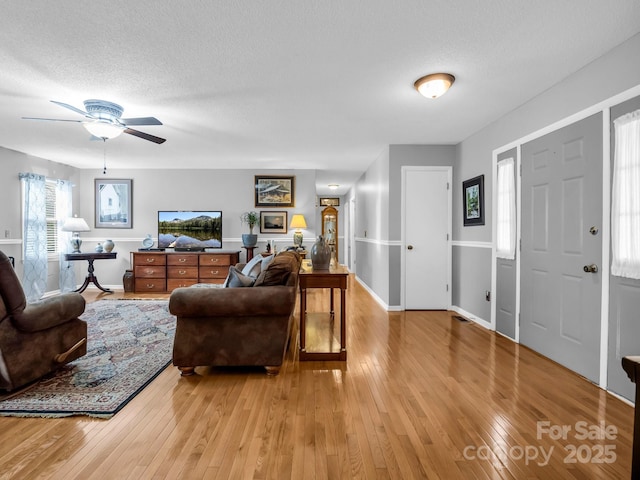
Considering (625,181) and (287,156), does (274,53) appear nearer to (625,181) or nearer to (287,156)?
(625,181)

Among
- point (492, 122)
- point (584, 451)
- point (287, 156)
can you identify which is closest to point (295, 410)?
point (584, 451)

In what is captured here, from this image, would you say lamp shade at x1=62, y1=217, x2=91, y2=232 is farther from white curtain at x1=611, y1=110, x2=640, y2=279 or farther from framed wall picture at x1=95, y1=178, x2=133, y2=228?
white curtain at x1=611, y1=110, x2=640, y2=279

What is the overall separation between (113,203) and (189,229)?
1.63 meters

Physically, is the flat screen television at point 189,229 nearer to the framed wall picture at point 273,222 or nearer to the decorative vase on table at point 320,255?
the framed wall picture at point 273,222

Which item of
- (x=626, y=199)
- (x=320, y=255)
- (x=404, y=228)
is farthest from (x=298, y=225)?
(x=626, y=199)

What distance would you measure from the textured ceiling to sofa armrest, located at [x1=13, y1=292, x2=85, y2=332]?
70.9 inches

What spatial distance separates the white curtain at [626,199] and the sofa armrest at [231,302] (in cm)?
231

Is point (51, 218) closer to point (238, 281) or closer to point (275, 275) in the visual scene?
point (238, 281)

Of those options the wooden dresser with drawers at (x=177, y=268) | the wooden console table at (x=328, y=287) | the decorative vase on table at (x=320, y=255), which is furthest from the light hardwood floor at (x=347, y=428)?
the wooden dresser with drawers at (x=177, y=268)

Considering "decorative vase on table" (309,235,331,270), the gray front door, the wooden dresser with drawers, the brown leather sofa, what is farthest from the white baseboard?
the wooden dresser with drawers

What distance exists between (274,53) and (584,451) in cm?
303

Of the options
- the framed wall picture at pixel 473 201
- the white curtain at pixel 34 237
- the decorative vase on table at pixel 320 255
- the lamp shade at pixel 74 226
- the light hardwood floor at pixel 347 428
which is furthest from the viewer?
the lamp shade at pixel 74 226

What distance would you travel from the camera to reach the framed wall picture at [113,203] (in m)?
6.52

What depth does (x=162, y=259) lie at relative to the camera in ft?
19.7
